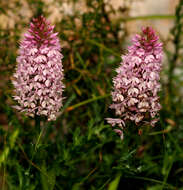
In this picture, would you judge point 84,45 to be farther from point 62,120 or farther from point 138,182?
point 138,182

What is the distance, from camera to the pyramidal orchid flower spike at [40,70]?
184 cm

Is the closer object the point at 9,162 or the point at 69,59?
the point at 9,162

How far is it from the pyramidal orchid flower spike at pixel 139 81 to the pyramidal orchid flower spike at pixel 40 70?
Result: 387 mm

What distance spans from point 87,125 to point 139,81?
2.36 feet

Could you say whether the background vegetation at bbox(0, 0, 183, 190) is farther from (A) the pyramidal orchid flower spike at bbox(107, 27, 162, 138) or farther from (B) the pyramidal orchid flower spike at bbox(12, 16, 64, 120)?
(B) the pyramidal orchid flower spike at bbox(12, 16, 64, 120)

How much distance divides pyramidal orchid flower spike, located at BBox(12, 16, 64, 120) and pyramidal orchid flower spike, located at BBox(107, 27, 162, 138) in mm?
387

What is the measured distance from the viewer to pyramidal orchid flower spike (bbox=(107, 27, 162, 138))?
181cm

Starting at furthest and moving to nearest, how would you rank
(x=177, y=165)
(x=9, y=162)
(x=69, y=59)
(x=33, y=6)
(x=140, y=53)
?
(x=33, y=6), (x=69, y=59), (x=177, y=165), (x=9, y=162), (x=140, y=53)

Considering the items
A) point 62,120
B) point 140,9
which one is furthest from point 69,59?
point 140,9

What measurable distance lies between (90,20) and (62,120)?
100 centimetres

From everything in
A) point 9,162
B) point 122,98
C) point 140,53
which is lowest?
point 9,162

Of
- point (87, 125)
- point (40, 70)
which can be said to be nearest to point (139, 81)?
point (40, 70)

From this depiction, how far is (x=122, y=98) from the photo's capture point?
6.07 feet

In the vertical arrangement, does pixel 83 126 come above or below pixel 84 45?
below
